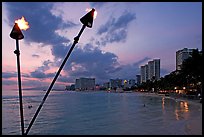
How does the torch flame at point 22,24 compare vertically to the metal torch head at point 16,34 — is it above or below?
above

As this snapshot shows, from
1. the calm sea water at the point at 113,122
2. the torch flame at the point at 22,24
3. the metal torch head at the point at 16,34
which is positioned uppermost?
the torch flame at the point at 22,24

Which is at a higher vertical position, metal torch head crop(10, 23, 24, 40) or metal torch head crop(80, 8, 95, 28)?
metal torch head crop(80, 8, 95, 28)

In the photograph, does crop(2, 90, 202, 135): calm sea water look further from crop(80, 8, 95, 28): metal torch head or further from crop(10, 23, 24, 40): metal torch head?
crop(10, 23, 24, 40): metal torch head

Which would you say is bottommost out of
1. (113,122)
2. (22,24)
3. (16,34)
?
(113,122)

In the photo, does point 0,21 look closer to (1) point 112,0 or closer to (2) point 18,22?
(2) point 18,22

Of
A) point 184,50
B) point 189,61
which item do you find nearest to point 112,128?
point 189,61

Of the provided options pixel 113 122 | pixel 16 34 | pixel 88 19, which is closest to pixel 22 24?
pixel 16 34

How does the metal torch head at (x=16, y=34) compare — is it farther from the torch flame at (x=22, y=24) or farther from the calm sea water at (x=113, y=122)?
the calm sea water at (x=113, y=122)

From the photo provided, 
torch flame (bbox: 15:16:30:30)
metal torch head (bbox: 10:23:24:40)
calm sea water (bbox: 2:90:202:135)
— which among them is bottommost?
calm sea water (bbox: 2:90:202:135)

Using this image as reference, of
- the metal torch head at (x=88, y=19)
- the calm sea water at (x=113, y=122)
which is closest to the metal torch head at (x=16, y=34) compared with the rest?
the metal torch head at (x=88, y=19)

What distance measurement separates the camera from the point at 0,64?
3885 mm

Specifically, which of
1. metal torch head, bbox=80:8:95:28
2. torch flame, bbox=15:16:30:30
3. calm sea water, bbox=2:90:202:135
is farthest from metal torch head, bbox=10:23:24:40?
calm sea water, bbox=2:90:202:135

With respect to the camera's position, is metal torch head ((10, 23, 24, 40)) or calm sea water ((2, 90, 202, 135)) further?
calm sea water ((2, 90, 202, 135))

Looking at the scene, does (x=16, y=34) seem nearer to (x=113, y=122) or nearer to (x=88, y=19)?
(x=88, y=19)
